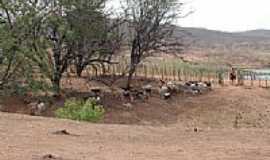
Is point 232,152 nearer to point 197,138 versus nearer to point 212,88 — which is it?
point 197,138

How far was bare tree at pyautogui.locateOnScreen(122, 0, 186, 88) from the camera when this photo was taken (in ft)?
120

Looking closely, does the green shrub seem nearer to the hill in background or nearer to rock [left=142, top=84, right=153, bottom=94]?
rock [left=142, top=84, right=153, bottom=94]

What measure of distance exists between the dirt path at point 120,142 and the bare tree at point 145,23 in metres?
18.4

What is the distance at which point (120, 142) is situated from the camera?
49.5 feet

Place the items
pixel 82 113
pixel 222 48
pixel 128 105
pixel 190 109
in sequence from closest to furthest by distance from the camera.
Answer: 1. pixel 82 113
2. pixel 128 105
3. pixel 190 109
4. pixel 222 48

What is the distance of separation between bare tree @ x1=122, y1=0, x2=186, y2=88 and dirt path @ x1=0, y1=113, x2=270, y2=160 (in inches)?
726

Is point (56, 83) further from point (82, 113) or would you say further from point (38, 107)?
point (82, 113)

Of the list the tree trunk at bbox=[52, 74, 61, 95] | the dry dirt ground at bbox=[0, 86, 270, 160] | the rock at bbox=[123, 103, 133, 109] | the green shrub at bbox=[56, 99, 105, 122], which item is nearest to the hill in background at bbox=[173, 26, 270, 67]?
the rock at bbox=[123, 103, 133, 109]

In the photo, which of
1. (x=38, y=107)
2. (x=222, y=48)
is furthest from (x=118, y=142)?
(x=222, y=48)

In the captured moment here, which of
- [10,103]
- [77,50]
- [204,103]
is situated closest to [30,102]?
[10,103]

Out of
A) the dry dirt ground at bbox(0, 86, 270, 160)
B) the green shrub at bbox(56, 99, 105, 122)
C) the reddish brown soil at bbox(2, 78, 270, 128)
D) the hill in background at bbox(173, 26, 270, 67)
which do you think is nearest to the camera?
the dry dirt ground at bbox(0, 86, 270, 160)

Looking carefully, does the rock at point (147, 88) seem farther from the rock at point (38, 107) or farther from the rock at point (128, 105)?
the rock at point (38, 107)

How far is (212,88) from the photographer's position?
36844 millimetres

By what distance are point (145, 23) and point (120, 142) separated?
865 inches
